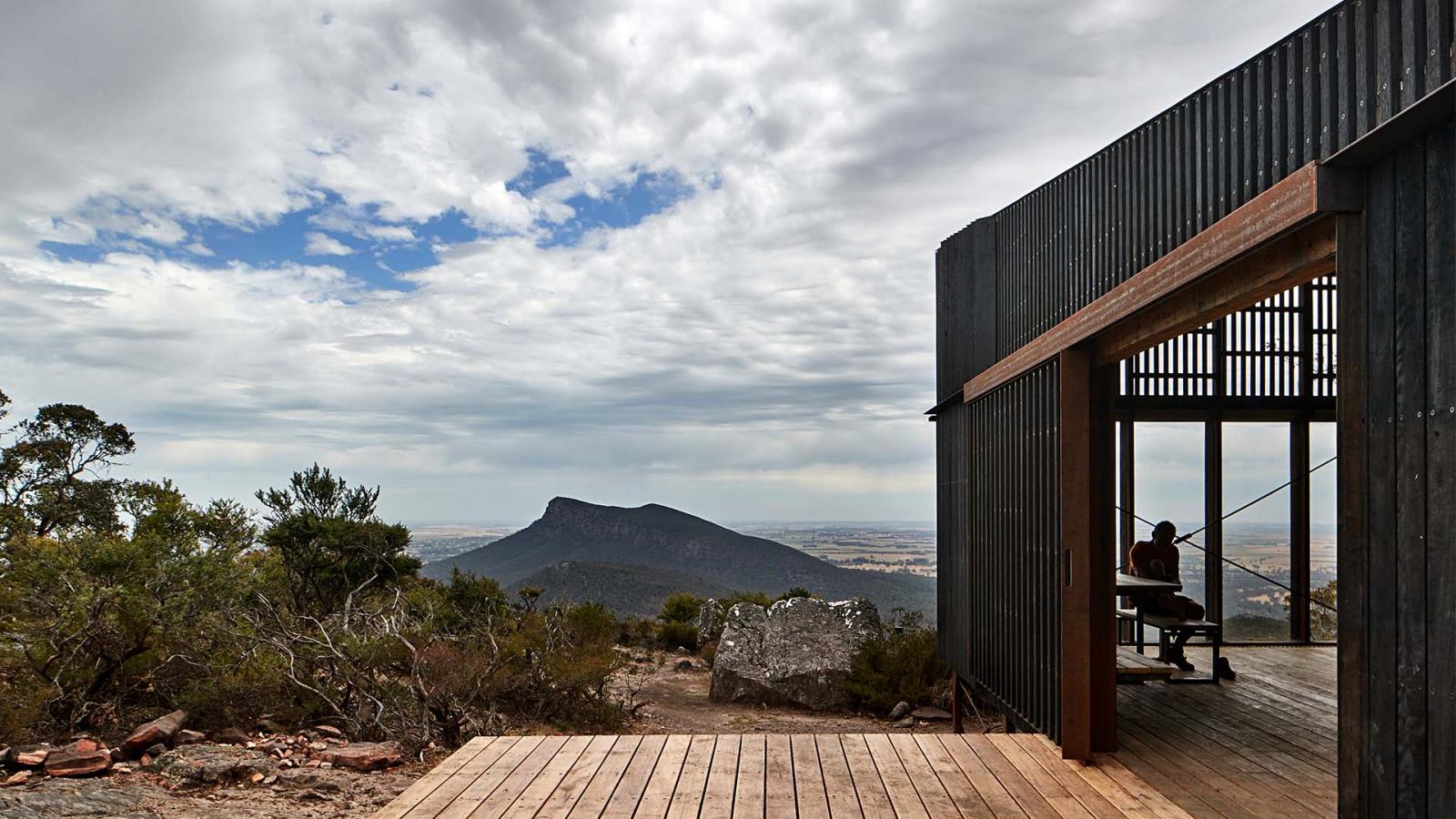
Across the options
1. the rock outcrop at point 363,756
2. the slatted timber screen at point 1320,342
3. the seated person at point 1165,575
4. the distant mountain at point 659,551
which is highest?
the slatted timber screen at point 1320,342

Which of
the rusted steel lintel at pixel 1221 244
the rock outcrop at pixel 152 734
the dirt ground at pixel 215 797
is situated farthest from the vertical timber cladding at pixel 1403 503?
the rock outcrop at pixel 152 734

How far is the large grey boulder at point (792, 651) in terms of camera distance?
494 inches

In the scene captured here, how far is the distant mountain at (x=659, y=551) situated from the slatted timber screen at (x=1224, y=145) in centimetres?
3288

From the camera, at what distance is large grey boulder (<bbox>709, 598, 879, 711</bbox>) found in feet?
41.1

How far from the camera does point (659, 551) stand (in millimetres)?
46906

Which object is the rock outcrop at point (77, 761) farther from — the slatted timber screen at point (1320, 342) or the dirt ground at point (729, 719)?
the slatted timber screen at point (1320, 342)

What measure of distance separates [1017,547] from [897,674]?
250 inches

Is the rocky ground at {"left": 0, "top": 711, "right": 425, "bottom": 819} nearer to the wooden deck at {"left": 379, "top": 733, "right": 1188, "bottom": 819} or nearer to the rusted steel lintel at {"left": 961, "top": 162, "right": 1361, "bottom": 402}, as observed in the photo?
the wooden deck at {"left": 379, "top": 733, "right": 1188, "bottom": 819}

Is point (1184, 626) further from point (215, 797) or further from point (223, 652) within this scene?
point (223, 652)

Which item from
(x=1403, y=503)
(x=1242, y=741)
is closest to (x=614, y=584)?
(x=1242, y=741)

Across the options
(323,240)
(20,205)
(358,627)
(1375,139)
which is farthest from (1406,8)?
(323,240)

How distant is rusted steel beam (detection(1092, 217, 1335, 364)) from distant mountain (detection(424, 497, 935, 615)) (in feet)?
111

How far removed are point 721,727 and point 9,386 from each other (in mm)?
18232

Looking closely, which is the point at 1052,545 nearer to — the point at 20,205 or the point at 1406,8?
the point at 1406,8
